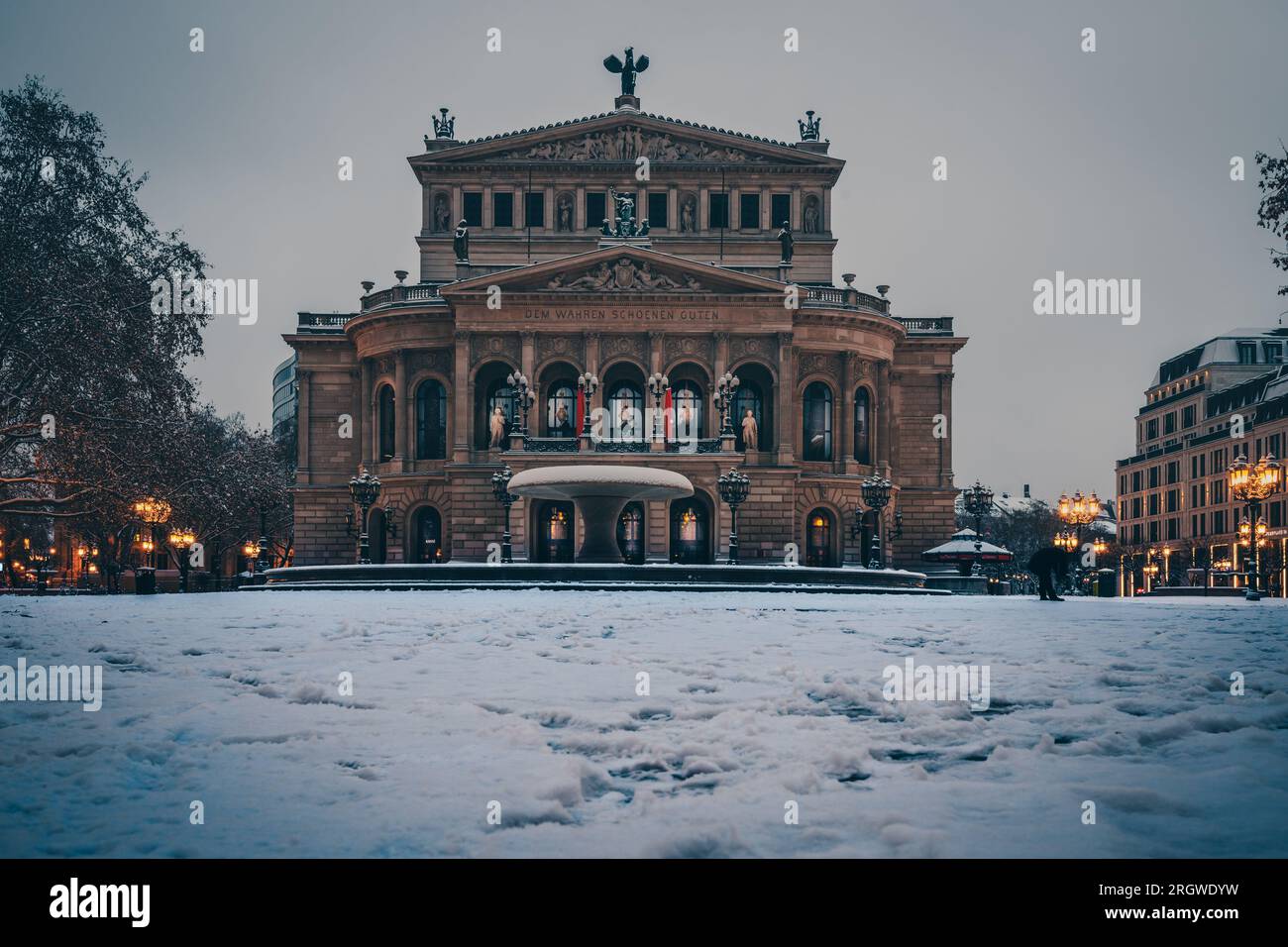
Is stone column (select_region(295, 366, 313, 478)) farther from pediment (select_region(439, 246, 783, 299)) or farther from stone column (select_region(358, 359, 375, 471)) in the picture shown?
pediment (select_region(439, 246, 783, 299))

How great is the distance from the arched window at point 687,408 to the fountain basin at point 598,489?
18838 millimetres

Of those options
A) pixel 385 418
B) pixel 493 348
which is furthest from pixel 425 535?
pixel 493 348

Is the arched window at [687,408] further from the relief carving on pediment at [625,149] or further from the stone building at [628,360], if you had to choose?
the relief carving on pediment at [625,149]

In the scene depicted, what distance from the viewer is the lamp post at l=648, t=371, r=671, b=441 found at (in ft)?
161

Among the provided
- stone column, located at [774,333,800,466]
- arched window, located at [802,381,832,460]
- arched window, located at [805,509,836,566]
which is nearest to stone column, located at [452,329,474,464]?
stone column, located at [774,333,800,466]

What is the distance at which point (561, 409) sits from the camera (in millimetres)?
53156

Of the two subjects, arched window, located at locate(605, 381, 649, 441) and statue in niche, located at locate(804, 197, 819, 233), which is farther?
statue in niche, located at locate(804, 197, 819, 233)

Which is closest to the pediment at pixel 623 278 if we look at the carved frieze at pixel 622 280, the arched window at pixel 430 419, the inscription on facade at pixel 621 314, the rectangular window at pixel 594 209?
the carved frieze at pixel 622 280

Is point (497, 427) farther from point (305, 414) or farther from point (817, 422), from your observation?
point (817, 422)

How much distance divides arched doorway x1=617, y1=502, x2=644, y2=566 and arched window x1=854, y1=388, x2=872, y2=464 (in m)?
11.3

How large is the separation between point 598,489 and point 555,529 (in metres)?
18.7

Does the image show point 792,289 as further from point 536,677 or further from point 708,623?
point 536,677
